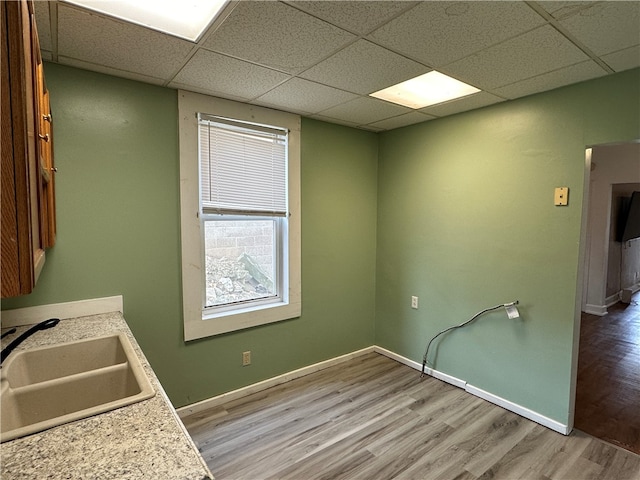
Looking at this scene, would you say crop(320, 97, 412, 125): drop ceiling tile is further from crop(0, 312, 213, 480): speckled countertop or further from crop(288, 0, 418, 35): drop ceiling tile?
crop(0, 312, 213, 480): speckled countertop

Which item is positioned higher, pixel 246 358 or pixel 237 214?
pixel 237 214

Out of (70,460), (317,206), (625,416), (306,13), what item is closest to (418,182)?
(317,206)

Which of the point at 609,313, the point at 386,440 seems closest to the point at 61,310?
the point at 386,440

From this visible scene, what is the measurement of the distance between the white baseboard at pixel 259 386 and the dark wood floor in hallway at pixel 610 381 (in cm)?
195

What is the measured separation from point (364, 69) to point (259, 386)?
257cm

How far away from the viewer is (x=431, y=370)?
3.22 metres

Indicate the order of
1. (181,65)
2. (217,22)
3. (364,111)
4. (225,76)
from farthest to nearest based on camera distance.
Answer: (364,111), (225,76), (181,65), (217,22)

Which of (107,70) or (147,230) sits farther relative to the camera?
(147,230)

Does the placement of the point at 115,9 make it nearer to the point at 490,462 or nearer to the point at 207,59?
the point at 207,59

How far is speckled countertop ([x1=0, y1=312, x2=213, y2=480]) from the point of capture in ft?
2.57

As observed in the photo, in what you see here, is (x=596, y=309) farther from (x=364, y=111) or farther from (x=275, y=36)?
(x=275, y=36)

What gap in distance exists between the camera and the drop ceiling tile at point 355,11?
4.57 feet

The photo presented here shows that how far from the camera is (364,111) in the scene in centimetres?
285

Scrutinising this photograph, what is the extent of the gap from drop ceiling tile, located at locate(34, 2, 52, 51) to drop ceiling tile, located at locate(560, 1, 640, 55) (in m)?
2.28
